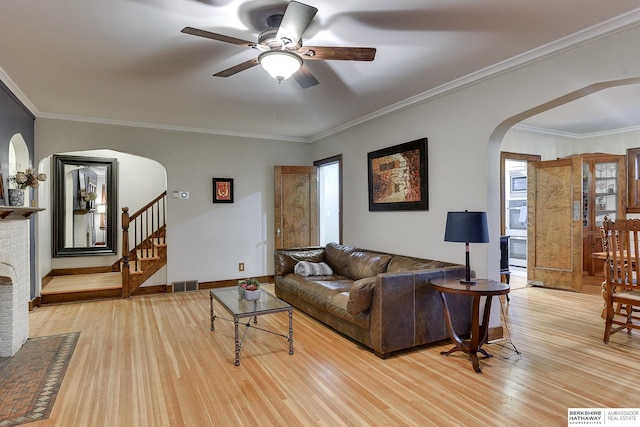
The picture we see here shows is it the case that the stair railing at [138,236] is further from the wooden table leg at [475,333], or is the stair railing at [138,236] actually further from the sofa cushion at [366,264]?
the wooden table leg at [475,333]

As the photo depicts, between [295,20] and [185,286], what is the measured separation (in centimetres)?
478

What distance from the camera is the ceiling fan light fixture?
2432 millimetres

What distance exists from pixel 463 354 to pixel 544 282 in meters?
3.68

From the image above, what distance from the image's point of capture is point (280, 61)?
2467mm

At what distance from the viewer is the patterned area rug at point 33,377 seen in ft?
7.61

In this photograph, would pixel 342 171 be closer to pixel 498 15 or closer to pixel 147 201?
pixel 498 15

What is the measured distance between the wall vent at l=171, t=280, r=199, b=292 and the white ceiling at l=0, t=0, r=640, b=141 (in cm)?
261

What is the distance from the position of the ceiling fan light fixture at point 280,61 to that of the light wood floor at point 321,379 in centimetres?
229

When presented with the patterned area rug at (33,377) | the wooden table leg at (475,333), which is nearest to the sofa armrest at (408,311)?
the wooden table leg at (475,333)

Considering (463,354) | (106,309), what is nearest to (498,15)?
(463,354)

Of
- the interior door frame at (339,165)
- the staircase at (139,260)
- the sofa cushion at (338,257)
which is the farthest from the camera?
the interior door frame at (339,165)

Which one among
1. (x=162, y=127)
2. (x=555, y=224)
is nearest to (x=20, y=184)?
(x=162, y=127)

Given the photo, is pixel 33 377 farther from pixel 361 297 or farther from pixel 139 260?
A: pixel 139 260

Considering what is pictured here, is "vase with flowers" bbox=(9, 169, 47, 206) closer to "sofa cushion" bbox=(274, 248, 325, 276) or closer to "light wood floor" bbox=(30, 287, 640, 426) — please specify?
"light wood floor" bbox=(30, 287, 640, 426)
